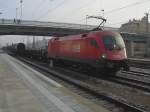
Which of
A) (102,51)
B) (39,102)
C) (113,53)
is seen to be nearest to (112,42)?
(113,53)

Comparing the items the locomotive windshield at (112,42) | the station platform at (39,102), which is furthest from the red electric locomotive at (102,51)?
the station platform at (39,102)

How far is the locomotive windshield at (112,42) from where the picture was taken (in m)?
21.9

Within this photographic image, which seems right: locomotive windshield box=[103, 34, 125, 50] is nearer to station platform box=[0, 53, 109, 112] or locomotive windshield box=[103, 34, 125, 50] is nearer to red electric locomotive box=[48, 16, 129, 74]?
red electric locomotive box=[48, 16, 129, 74]

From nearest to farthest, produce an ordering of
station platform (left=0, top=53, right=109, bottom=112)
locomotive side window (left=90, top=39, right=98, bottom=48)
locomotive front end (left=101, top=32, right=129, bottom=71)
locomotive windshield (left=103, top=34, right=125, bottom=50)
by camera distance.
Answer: station platform (left=0, top=53, right=109, bottom=112)
locomotive front end (left=101, top=32, right=129, bottom=71)
locomotive windshield (left=103, top=34, right=125, bottom=50)
locomotive side window (left=90, top=39, right=98, bottom=48)

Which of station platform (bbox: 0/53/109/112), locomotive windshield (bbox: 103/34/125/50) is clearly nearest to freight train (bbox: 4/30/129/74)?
locomotive windshield (bbox: 103/34/125/50)

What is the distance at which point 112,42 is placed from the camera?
2223 cm

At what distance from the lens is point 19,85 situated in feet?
52.0

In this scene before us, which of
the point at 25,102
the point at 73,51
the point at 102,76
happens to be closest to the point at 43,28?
the point at 73,51

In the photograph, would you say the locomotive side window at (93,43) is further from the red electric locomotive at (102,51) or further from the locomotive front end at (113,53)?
the locomotive front end at (113,53)

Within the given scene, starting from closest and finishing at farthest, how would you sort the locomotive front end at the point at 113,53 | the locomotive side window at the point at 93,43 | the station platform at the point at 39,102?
the station platform at the point at 39,102 < the locomotive front end at the point at 113,53 < the locomotive side window at the point at 93,43

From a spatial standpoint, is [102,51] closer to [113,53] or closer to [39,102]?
[113,53]

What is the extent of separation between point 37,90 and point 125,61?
913cm

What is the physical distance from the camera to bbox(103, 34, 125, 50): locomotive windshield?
71.9ft

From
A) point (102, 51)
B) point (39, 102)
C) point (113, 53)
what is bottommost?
point (39, 102)
